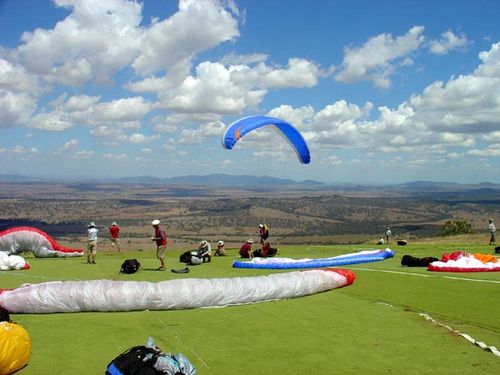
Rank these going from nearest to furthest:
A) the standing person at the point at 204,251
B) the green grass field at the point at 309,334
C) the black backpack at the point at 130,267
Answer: the green grass field at the point at 309,334 → the black backpack at the point at 130,267 → the standing person at the point at 204,251

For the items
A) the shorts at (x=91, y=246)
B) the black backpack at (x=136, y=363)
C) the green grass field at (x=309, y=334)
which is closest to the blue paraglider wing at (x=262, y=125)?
the shorts at (x=91, y=246)

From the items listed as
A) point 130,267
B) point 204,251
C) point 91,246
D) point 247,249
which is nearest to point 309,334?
point 130,267

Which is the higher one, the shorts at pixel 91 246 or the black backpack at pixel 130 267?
the shorts at pixel 91 246

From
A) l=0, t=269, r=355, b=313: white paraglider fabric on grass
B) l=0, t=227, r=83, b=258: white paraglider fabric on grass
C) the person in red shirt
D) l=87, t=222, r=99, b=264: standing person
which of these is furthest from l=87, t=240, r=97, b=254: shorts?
l=0, t=269, r=355, b=313: white paraglider fabric on grass

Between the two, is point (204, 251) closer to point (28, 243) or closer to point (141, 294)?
point (28, 243)

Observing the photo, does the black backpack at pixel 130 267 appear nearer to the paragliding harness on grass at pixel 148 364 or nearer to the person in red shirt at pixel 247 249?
the person in red shirt at pixel 247 249

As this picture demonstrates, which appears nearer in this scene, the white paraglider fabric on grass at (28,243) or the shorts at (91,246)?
the shorts at (91,246)

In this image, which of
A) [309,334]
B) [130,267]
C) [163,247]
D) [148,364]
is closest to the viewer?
[148,364]
